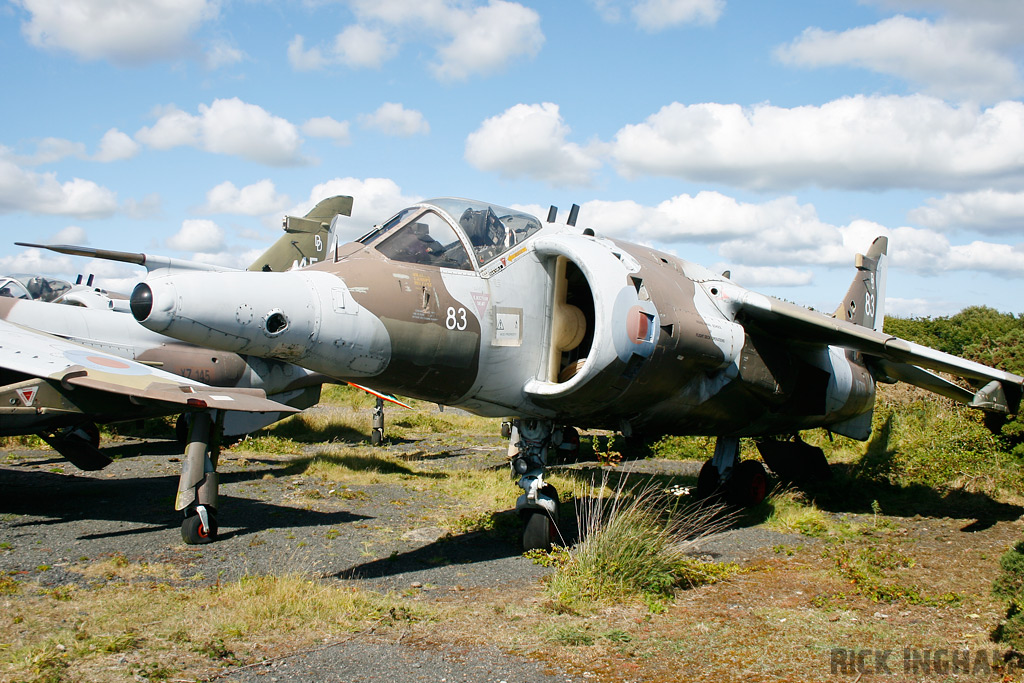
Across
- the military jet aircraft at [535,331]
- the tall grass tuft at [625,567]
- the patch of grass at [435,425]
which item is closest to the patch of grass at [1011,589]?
the tall grass tuft at [625,567]

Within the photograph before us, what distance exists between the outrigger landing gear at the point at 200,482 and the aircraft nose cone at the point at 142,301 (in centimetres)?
338

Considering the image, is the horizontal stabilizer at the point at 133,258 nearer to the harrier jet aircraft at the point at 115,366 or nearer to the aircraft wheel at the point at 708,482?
the harrier jet aircraft at the point at 115,366

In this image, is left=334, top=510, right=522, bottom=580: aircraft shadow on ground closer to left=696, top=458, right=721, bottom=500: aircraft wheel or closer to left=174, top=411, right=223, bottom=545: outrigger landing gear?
left=174, top=411, right=223, bottom=545: outrigger landing gear

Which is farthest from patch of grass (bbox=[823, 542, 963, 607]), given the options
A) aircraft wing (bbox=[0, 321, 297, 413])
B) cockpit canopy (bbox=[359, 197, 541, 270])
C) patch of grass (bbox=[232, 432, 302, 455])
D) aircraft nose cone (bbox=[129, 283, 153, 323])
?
patch of grass (bbox=[232, 432, 302, 455])

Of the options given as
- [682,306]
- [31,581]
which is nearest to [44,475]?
[31,581]

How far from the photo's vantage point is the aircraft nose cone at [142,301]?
5332 millimetres

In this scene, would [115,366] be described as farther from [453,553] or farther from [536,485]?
[536,485]

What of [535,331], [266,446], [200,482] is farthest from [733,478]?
[266,446]

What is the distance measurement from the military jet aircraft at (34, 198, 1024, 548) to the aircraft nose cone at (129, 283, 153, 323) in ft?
0.03

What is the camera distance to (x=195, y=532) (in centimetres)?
802

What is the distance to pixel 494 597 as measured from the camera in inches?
249

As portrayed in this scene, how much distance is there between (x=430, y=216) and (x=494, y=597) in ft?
12.0

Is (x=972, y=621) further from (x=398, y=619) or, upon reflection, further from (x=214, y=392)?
(x=214, y=392)

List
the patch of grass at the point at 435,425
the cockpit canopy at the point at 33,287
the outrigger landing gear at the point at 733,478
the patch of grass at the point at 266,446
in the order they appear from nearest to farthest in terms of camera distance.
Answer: the outrigger landing gear at the point at 733,478, the cockpit canopy at the point at 33,287, the patch of grass at the point at 266,446, the patch of grass at the point at 435,425
